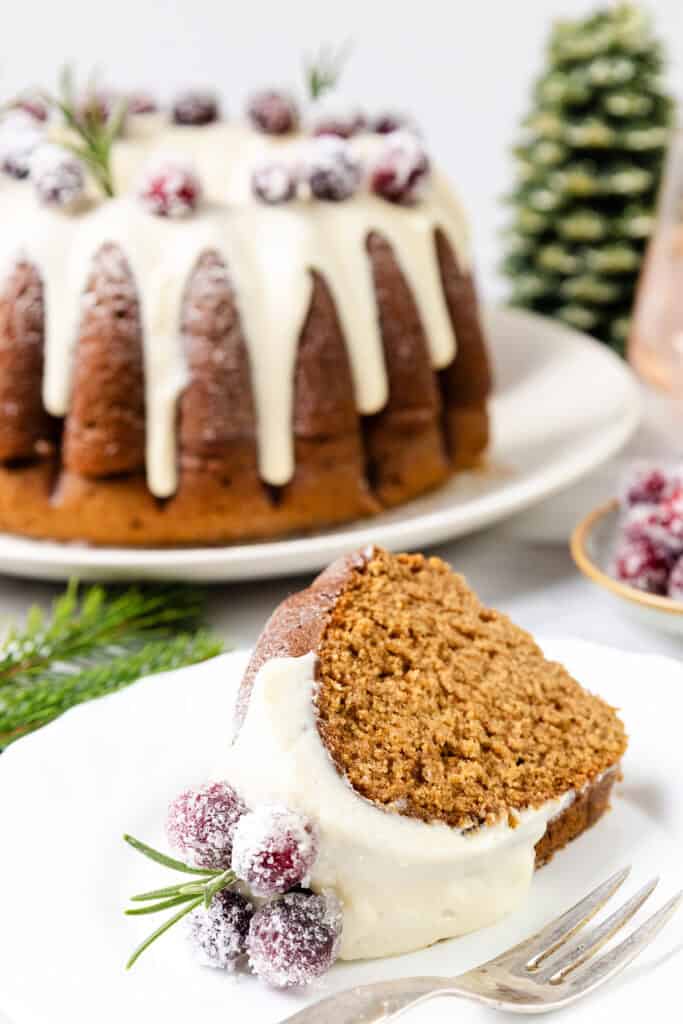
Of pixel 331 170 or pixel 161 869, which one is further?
pixel 331 170

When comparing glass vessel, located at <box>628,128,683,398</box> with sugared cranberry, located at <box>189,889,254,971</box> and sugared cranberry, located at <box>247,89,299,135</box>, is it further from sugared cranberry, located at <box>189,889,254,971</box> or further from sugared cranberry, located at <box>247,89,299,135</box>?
sugared cranberry, located at <box>189,889,254,971</box>

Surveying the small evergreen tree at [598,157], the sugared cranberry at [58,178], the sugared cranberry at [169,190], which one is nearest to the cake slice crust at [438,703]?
the sugared cranberry at [169,190]

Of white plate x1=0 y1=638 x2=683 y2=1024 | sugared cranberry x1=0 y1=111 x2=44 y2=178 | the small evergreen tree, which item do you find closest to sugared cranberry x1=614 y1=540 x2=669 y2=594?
white plate x1=0 y1=638 x2=683 y2=1024

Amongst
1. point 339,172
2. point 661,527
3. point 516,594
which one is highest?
point 339,172

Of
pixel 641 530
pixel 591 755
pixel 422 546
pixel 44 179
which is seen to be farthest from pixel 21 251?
pixel 591 755

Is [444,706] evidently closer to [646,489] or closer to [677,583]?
[677,583]

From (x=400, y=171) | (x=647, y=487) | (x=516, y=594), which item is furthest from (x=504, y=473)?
(x=400, y=171)
